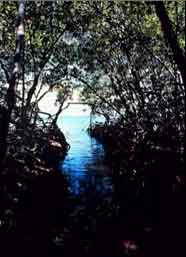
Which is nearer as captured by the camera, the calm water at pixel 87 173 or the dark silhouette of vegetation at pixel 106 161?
the dark silhouette of vegetation at pixel 106 161

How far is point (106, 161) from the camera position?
37.1m

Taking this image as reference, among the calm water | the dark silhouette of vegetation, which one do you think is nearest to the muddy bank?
the dark silhouette of vegetation

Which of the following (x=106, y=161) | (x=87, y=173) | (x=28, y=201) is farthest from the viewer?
(x=106, y=161)

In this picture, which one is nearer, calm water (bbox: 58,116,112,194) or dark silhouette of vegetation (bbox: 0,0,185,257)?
dark silhouette of vegetation (bbox: 0,0,185,257)

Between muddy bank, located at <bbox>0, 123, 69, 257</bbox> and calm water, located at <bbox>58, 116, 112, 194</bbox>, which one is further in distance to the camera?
calm water, located at <bbox>58, 116, 112, 194</bbox>

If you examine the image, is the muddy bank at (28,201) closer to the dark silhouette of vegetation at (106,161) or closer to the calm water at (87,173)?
the dark silhouette of vegetation at (106,161)

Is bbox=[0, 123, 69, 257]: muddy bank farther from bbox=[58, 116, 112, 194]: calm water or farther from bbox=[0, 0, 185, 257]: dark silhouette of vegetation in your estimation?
bbox=[58, 116, 112, 194]: calm water

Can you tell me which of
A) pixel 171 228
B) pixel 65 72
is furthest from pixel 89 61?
pixel 171 228

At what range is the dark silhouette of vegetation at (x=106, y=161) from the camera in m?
13.4

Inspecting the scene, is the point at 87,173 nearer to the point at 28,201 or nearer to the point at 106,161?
the point at 106,161

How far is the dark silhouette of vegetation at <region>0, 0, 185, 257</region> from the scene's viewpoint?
44.1ft

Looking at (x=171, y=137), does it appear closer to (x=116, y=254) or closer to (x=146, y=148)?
(x=146, y=148)

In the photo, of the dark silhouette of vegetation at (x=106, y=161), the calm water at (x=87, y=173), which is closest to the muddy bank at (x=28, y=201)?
the dark silhouette of vegetation at (x=106, y=161)

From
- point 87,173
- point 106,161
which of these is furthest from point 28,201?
point 106,161
